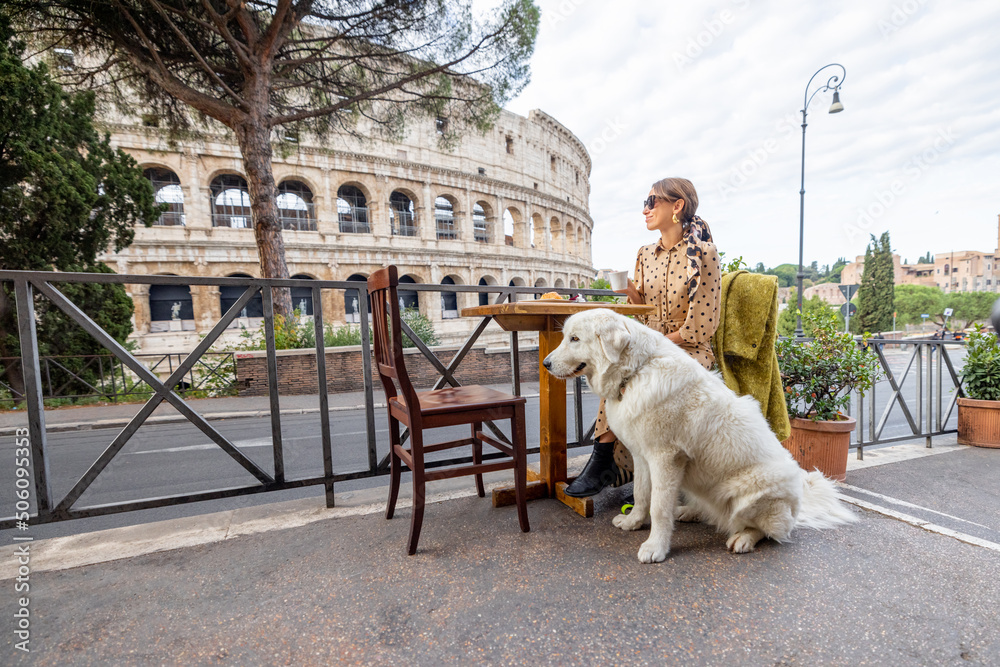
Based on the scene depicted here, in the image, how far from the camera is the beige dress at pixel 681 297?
2572mm

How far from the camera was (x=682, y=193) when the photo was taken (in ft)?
8.80

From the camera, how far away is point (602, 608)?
1.77m

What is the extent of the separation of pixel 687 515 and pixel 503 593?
1.26 metres

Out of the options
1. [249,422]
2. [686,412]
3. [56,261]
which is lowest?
[249,422]

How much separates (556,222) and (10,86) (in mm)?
30422

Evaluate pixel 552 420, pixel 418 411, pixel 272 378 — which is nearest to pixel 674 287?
pixel 552 420

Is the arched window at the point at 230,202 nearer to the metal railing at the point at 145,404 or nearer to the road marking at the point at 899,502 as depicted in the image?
the metal railing at the point at 145,404

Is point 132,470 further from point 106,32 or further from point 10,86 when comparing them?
point 106,32

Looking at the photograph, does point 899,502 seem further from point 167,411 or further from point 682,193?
point 167,411

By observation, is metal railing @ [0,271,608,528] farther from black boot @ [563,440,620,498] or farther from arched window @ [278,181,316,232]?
arched window @ [278,181,316,232]

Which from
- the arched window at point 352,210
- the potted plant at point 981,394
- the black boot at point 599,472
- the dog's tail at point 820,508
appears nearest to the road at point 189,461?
the black boot at point 599,472

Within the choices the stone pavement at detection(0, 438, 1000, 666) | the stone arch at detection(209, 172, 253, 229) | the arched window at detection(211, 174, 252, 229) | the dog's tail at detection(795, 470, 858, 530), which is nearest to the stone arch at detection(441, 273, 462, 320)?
the stone arch at detection(209, 172, 253, 229)

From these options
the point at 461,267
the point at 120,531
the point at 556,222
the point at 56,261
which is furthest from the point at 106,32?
the point at 556,222

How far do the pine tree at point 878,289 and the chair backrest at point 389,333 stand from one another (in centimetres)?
5625
